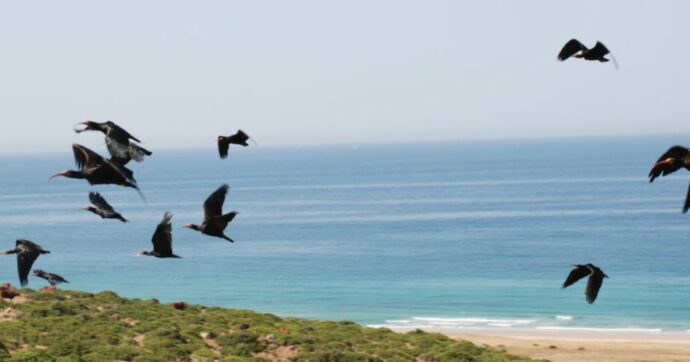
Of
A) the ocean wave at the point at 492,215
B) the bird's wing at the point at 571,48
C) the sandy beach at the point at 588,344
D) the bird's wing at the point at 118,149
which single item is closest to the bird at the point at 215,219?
the bird's wing at the point at 118,149

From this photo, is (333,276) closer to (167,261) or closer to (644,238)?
(167,261)

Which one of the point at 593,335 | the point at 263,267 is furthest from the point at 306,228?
the point at 593,335

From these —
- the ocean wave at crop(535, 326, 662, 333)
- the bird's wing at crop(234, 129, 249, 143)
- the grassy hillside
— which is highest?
the bird's wing at crop(234, 129, 249, 143)

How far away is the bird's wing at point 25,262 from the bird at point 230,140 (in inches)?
182

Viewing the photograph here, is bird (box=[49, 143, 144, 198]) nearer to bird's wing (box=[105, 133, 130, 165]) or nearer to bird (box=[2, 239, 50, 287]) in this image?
bird's wing (box=[105, 133, 130, 165])

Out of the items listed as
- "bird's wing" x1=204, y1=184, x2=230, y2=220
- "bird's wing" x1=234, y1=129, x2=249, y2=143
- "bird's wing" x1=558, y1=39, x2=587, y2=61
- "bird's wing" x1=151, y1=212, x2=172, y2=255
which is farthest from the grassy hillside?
"bird's wing" x1=558, y1=39, x2=587, y2=61

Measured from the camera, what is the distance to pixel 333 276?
126938 mm

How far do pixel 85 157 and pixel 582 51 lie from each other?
972 centimetres

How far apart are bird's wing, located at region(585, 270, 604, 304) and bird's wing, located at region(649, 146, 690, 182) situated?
584cm

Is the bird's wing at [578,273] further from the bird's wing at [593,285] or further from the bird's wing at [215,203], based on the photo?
the bird's wing at [215,203]

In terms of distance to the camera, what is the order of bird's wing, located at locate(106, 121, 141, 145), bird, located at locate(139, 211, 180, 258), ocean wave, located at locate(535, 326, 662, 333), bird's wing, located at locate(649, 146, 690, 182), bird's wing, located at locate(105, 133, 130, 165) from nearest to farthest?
bird's wing, located at locate(649, 146, 690, 182)
bird's wing, located at locate(105, 133, 130, 165)
bird's wing, located at locate(106, 121, 141, 145)
bird, located at locate(139, 211, 180, 258)
ocean wave, located at locate(535, 326, 662, 333)

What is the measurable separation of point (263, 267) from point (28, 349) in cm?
9992

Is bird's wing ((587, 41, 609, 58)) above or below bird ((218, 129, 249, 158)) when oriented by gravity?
above

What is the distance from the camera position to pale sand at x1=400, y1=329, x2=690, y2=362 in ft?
213
